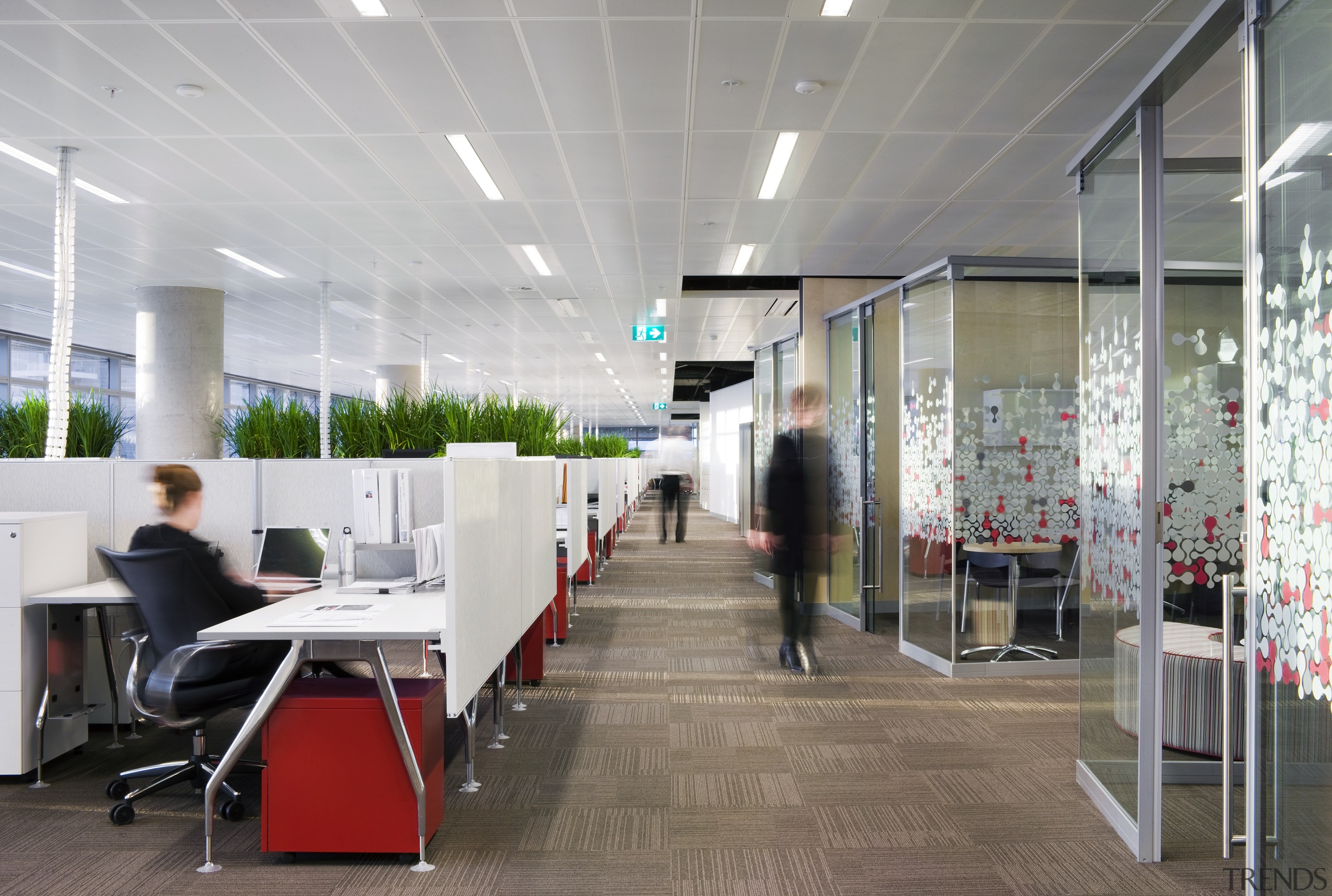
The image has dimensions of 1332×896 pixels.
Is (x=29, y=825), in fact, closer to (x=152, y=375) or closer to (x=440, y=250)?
(x=440, y=250)

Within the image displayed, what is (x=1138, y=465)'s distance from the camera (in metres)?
2.67

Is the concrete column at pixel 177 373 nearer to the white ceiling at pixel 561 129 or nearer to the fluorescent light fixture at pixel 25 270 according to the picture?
the white ceiling at pixel 561 129

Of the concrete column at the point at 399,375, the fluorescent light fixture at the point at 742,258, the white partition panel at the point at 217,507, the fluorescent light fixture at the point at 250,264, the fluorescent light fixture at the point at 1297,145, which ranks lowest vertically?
the white partition panel at the point at 217,507

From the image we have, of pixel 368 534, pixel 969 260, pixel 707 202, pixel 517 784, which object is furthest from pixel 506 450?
pixel 969 260

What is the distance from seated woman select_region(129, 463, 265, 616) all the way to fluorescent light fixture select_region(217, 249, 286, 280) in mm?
4488

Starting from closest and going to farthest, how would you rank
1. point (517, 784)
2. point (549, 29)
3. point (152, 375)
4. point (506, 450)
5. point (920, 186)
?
1. point (517, 784)
2. point (549, 29)
3. point (506, 450)
4. point (920, 186)
5. point (152, 375)

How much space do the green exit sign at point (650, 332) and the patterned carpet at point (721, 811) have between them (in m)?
6.81

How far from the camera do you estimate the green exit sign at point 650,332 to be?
435 inches

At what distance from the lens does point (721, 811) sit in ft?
10.0

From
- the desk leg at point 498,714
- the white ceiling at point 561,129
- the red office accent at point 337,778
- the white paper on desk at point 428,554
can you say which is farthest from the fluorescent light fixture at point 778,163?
the red office accent at point 337,778

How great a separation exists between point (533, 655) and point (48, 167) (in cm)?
442

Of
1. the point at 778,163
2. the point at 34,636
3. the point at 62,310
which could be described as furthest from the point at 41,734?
the point at 778,163

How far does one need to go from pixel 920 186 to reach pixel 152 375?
7858 mm

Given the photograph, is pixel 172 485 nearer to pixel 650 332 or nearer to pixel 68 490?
pixel 68 490
